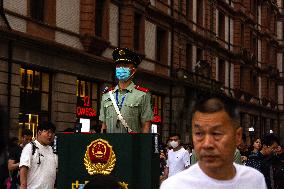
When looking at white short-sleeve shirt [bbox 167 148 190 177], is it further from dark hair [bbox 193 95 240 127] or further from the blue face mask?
dark hair [bbox 193 95 240 127]

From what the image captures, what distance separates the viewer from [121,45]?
26.8 meters

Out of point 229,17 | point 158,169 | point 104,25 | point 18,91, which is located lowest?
point 158,169

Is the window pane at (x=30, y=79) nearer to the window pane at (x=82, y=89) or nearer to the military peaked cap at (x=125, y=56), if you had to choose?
the window pane at (x=82, y=89)

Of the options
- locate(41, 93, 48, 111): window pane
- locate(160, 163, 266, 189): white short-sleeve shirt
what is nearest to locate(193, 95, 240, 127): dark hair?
locate(160, 163, 266, 189): white short-sleeve shirt

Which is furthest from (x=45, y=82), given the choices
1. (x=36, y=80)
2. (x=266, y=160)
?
(x=266, y=160)

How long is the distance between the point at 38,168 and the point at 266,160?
3.32 meters

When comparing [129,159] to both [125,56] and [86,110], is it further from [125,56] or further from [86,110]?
[86,110]

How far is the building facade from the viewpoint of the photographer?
65.9 feet

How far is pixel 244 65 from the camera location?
47188 mm

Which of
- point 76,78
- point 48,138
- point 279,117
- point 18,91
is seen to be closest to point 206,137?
point 48,138

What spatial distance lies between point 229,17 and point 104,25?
20785 millimetres

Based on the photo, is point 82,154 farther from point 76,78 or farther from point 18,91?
point 76,78

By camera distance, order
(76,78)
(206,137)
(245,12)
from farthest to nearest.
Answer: (245,12) → (76,78) → (206,137)

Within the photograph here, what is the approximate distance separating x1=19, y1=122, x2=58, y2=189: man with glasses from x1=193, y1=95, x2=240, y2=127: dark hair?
5629 millimetres
